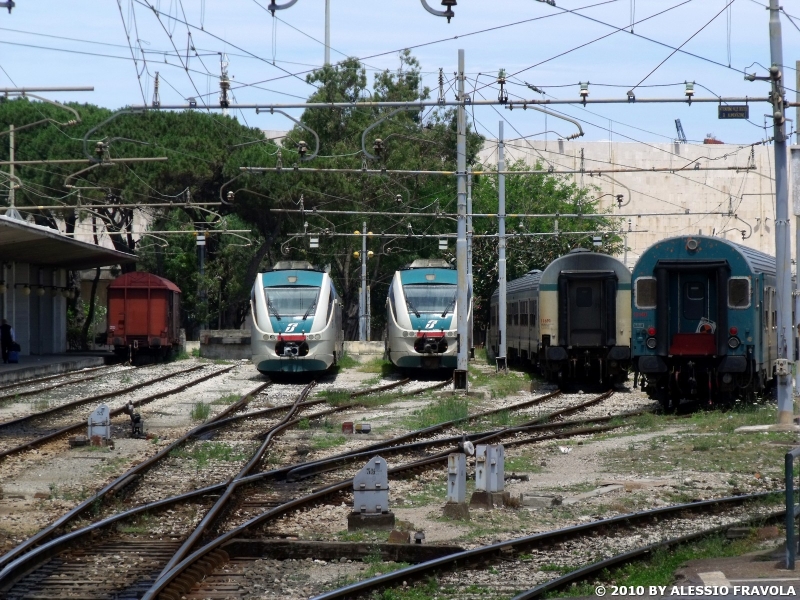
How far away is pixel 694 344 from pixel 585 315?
610cm

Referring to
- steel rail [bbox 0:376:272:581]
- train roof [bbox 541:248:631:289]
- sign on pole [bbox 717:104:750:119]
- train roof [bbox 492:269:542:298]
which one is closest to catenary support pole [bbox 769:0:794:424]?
sign on pole [bbox 717:104:750:119]

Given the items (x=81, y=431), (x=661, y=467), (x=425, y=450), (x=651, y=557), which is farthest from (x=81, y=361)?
(x=651, y=557)

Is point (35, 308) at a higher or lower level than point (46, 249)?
lower

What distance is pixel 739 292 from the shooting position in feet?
67.6

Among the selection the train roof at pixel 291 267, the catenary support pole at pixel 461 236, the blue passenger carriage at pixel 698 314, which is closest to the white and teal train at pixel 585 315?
the catenary support pole at pixel 461 236

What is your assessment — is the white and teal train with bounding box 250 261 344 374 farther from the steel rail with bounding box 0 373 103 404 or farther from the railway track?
the railway track

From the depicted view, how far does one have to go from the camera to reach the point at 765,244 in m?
74.8

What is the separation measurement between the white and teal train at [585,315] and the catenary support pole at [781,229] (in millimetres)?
7847

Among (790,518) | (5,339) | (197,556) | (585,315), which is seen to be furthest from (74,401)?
(790,518)

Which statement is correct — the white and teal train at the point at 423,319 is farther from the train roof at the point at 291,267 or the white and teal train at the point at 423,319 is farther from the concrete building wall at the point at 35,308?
the concrete building wall at the point at 35,308

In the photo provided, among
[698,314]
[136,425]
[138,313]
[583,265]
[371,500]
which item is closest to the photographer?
[371,500]

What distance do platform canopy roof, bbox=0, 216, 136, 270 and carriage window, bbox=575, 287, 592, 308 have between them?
43.7 ft

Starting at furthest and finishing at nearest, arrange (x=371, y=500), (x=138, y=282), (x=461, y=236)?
(x=138, y=282) < (x=461, y=236) < (x=371, y=500)

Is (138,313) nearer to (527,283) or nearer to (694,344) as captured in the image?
(527,283)
